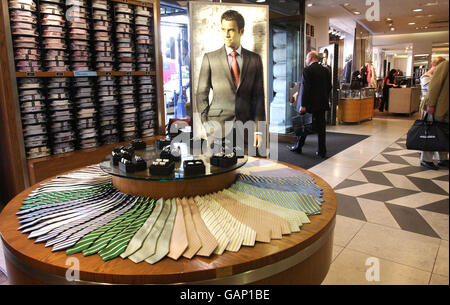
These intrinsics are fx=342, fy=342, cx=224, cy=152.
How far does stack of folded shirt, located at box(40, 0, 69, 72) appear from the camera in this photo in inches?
126

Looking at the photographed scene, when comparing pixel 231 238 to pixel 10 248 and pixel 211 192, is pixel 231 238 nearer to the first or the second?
pixel 211 192

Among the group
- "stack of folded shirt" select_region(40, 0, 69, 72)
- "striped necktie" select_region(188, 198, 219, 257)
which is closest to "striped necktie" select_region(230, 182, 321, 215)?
"striped necktie" select_region(188, 198, 219, 257)

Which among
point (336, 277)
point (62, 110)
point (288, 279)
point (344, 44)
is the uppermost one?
point (344, 44)

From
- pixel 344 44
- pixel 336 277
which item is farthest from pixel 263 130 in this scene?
pixel 344 44

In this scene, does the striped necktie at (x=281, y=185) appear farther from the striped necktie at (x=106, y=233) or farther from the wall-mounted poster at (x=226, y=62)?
the wall-mounted poster at (x=226, y=62)

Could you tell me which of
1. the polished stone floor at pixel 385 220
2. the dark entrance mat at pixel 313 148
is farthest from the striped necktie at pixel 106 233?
the dark entrance mat at pixel 313 148

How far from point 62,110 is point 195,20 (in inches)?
66.7

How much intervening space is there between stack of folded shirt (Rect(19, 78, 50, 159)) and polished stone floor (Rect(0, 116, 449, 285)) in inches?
43.8

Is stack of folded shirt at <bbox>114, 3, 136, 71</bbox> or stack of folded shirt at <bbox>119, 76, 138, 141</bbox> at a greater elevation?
stack of folded shirt at <bbox>114, 3, 136, 71</bbox>

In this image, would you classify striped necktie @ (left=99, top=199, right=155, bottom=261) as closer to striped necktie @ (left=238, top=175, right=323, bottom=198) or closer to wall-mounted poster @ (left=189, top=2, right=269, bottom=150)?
striped necktie @ (left=238, top=175, right=323, bottom=198)

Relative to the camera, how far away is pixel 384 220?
10.9ft

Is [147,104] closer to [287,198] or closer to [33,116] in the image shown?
[33,116]
